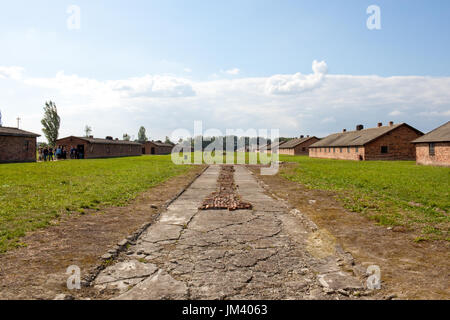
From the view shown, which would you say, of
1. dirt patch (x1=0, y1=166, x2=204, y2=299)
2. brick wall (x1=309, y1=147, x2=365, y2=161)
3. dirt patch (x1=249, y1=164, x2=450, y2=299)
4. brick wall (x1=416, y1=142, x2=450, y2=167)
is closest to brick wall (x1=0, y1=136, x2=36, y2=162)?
dirt patch (x1=0, y1=166, x2=204, y2=299)

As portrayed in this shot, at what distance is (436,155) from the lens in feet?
98.3

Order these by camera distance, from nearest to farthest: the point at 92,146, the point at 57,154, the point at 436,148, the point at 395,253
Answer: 1. the point at 395,253
2. the point at 436,148
3. the point at 57,154
4. the point at 92,146

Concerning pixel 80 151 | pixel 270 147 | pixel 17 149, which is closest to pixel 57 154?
pixel 80 151

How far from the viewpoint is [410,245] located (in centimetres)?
581

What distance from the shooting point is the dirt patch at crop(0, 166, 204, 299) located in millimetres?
3942

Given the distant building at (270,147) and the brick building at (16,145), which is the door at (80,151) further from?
the distant building at (270,147)

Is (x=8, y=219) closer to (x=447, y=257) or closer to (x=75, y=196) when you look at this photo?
(x=75, y=196)

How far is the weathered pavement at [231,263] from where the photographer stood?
3.90 m

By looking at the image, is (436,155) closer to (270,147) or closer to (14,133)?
(14,133)

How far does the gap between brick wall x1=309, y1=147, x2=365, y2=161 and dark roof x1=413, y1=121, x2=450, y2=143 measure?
11.0 m

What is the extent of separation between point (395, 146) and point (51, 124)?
71.7 meters

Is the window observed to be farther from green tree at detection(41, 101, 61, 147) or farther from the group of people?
green tree at detection(41, 101, 61, 147)

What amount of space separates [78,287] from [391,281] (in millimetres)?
4174
